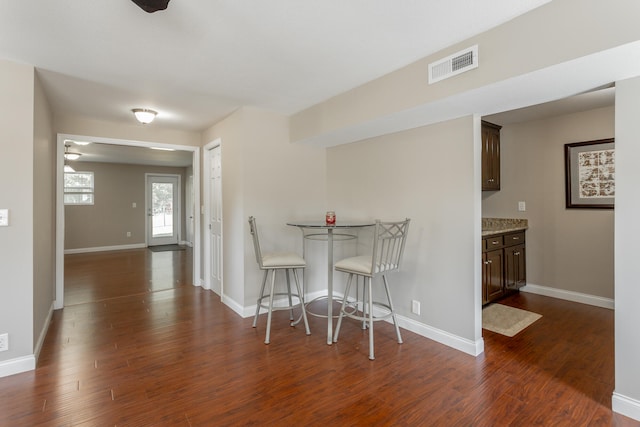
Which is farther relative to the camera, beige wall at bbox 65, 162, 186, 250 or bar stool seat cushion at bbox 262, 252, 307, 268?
beige wall at bbox 65, 162, 186, 250

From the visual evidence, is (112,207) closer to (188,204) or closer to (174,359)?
(188,204)

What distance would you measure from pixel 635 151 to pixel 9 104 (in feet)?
13.4

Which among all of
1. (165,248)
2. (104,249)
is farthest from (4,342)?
(104,249)

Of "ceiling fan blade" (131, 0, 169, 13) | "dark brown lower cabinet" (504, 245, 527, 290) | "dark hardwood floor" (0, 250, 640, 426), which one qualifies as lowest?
"dark hardwood floor" (0, 250, 640, 426)

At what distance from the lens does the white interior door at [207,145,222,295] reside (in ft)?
13.8

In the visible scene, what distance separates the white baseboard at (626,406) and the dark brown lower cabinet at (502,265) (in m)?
1.71

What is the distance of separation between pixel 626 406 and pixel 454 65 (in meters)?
2.30

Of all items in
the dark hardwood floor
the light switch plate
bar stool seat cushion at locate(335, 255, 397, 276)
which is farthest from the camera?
bar stool seat cushion at locate(335, 255, 397, 276)

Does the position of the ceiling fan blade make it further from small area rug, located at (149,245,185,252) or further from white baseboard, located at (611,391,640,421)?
small area rug, located at (149,245,185,252)

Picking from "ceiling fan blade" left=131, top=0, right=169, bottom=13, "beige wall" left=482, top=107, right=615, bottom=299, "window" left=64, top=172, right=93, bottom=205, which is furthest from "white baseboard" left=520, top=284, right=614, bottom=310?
"window" left=64, top=172, right=93, bottom=205

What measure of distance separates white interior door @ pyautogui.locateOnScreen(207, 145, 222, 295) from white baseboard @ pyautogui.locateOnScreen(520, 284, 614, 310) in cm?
413

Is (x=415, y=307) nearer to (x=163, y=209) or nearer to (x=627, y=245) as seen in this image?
(x=627, y=245)

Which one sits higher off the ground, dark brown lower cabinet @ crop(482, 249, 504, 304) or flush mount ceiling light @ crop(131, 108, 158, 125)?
flush mount ceiling light @ crop(131, 108, 158, 125)

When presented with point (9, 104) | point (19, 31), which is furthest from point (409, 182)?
point (9, 104)
